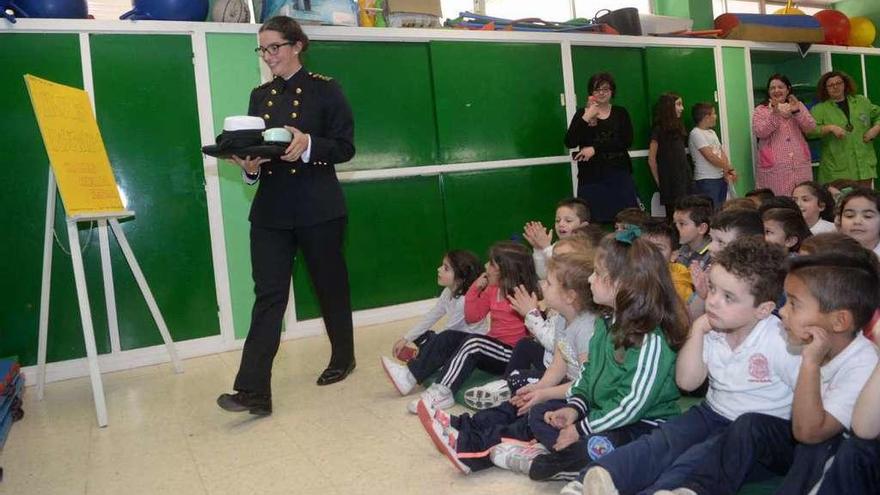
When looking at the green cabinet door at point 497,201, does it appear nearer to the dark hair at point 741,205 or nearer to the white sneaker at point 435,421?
the dark hair at point 741,205

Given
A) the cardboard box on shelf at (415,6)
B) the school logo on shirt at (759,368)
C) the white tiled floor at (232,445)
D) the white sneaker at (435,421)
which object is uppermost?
the cardboard box on shelf at (415,6)

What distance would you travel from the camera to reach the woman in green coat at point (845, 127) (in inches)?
228

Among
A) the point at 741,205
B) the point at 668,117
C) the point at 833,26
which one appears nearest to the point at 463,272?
the point at 741,205

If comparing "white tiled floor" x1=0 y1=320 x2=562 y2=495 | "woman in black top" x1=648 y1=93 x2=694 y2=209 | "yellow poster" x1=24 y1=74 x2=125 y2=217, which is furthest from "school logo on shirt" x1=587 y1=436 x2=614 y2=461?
"woman in black top" x1=648 y1=93 x2=694 y2=209

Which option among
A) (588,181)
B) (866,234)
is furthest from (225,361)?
(866,234)

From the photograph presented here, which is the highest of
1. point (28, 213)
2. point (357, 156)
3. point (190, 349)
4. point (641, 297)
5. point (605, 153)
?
point (357, 156)

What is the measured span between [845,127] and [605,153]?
2.45 meters

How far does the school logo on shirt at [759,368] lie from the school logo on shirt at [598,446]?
379mm

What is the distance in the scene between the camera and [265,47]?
2781 millimetres

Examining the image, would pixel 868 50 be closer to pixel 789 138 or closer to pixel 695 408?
pixel 789 138

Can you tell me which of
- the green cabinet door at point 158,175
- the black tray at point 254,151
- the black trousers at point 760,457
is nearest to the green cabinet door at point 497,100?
the green cabinet door at point 158,175

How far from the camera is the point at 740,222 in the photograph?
276 cm

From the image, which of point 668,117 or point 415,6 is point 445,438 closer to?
point 415,6

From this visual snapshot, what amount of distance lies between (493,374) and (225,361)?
1622 millimetres
